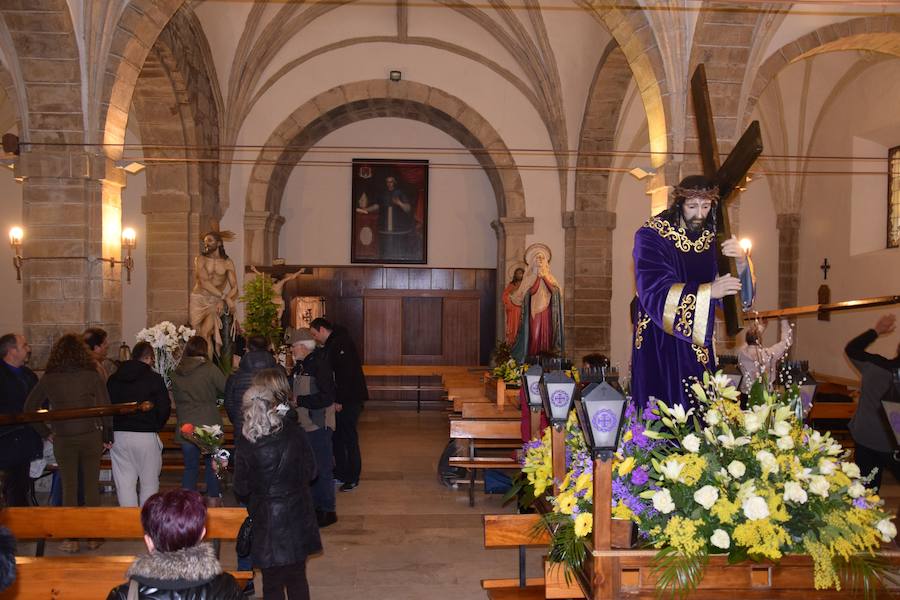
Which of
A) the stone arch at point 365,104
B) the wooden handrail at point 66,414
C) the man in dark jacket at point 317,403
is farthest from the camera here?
the stone arch at point 365,104

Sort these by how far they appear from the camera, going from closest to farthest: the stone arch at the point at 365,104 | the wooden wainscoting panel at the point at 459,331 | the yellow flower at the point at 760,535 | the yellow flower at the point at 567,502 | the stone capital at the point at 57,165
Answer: the yellow flower at the point at 760,535, the yellow flower at the point at 567,502, the stone capital at the point at 57,165, the stone arch at the point at 365,104, the wooden wainscoting panel at the point at 459,331

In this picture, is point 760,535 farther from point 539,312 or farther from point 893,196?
point 893,196

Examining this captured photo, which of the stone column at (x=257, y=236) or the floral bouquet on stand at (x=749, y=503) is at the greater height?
the stone column at (x=257, y=236)

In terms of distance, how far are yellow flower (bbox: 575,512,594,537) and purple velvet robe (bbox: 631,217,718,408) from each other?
98 cm

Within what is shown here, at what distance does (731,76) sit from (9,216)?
14719 mm

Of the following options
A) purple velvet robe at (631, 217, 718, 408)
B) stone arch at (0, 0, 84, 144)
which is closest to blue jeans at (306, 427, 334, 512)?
purple velvet robe at (631, 217, 718, 408)

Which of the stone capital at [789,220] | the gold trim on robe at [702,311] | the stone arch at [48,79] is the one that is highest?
the stone arch at [48,79]

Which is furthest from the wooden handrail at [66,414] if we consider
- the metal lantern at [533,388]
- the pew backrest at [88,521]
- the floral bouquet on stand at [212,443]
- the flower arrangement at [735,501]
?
the flower arrangement at [735,501]

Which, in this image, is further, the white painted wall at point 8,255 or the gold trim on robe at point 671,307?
the white painted wall at point 8,255

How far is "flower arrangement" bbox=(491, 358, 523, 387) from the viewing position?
33.4 feet

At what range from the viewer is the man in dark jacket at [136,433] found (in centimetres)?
659

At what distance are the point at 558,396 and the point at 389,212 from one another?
1471 cm

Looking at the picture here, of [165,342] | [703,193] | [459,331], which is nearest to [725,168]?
[703,193]

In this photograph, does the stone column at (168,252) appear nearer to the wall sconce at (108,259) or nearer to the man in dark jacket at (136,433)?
the wall sconce at (108,259)
